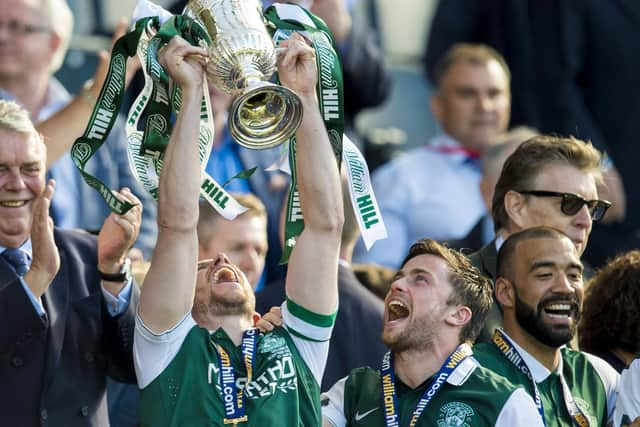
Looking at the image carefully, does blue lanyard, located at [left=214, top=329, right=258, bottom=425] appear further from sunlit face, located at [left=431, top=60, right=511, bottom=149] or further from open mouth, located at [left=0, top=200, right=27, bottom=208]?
sunlit face, located at [left=431, top=60, right=511, bottom=149]

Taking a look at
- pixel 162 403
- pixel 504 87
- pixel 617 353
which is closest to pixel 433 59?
pixel 504 87

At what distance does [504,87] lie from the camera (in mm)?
9531

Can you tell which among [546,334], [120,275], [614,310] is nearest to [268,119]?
[120,275]

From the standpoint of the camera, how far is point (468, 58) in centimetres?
949

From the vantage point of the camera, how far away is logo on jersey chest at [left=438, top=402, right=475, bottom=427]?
5543 mm

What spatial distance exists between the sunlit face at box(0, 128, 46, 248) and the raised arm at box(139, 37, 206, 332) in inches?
36.8

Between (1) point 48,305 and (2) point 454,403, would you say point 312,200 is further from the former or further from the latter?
(1) point 48,305

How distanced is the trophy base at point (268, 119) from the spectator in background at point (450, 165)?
11.7ft

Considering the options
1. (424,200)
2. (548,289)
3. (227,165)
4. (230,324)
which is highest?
(230,324)

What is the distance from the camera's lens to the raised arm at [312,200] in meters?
5.40

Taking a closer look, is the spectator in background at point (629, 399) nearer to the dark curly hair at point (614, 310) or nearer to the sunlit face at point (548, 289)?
the sunlit face at point (548, 289)

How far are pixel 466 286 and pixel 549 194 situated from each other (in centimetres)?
95

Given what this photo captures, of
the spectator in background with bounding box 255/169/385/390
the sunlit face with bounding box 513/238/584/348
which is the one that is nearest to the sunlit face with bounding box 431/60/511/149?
the spectator in background with bounding box 255/169/385/390

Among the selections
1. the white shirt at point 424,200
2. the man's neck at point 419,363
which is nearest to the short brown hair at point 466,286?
the man's neck at point 419,363
